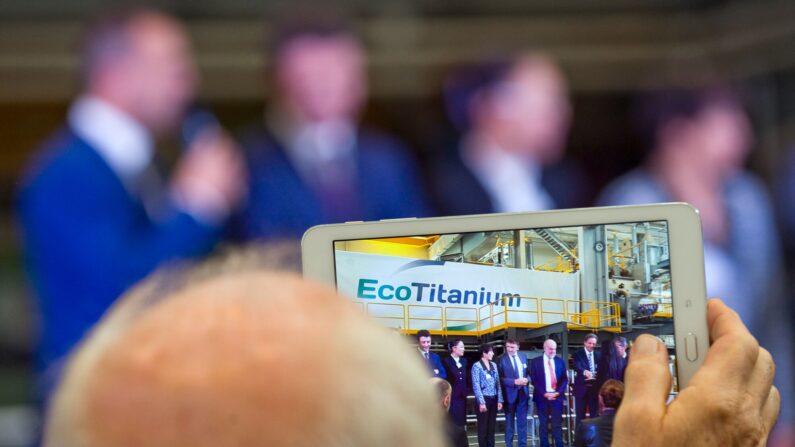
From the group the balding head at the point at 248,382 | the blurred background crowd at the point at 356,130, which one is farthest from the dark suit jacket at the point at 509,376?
the blurred background crowd at the point at 356,130

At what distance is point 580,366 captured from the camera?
22.5 inches

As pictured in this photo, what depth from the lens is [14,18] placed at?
83.5 inches

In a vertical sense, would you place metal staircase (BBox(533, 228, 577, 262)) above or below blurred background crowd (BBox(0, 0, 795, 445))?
below

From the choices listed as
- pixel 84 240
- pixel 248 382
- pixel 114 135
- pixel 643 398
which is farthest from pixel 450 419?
pixel 114 135

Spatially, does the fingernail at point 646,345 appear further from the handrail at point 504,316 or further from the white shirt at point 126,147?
the white shirt at point 126,147

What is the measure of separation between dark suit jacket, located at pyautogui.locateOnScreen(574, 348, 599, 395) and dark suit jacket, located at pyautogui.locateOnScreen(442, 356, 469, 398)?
7 cm

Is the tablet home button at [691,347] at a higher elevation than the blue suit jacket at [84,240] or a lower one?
lower

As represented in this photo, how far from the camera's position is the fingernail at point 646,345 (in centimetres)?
56

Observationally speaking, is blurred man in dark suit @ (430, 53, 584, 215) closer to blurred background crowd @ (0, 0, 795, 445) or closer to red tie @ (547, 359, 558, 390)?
blurred background crowd @ (0, 0, 795, 445)

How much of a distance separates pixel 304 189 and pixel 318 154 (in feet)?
0.32

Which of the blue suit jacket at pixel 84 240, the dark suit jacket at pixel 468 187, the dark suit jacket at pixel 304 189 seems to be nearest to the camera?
the blue suit jacket at pixel 84 240

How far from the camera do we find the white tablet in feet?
1.94

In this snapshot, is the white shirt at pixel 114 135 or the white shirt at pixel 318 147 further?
the white shirt at pixel 318 147

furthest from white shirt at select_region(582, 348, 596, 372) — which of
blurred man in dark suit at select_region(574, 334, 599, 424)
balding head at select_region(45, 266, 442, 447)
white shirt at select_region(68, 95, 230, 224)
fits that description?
white shirt at select_region(68, 95, 230, 224)
